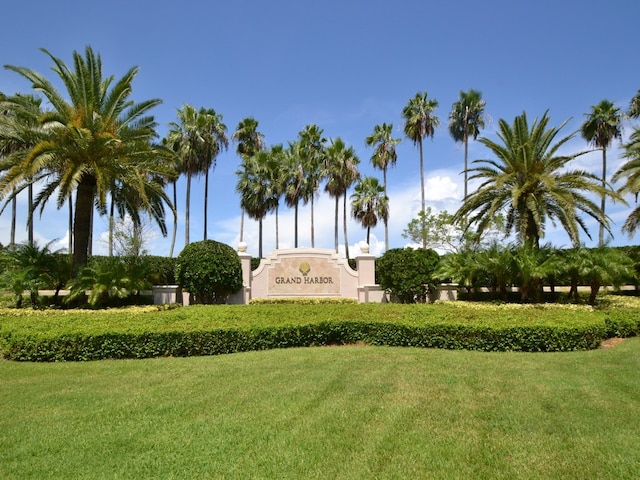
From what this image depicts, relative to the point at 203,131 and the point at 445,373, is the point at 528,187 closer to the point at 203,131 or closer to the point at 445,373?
the point at 445,373

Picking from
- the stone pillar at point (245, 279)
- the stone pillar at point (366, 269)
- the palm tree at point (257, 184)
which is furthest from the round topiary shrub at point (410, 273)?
the palm tree at point (257, 184)

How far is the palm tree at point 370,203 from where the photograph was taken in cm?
3522

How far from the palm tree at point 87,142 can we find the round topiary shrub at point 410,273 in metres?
9.54

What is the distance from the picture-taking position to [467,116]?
37.1m

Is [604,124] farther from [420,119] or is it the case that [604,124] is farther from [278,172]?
[278,172]

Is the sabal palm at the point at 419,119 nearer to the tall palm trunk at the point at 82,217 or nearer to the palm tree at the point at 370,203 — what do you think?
the palm tree at the point at 370,203

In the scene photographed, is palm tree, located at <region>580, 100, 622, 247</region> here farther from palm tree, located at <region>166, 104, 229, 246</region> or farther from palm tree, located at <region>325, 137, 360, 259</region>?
palm tree, located at <region>166, 104, 229, 246</region>

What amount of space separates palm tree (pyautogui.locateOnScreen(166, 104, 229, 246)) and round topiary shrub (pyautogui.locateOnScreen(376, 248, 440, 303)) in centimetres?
1870

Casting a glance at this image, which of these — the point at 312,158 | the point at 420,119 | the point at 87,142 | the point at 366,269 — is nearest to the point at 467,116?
the point at 420,119

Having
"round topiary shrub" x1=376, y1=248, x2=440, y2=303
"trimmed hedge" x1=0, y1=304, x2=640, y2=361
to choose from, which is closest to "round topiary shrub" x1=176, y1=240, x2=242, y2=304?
"trimmed hedge" x1=0, y1=304, x2=640, y2=361

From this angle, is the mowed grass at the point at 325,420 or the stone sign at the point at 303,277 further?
the stone sign at the point at 303,277

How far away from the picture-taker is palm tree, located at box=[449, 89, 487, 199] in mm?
36875

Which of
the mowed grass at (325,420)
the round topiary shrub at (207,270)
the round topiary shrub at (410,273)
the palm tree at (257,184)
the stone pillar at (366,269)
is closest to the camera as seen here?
the mowed grass at (325,420)

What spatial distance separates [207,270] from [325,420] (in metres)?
13.2
